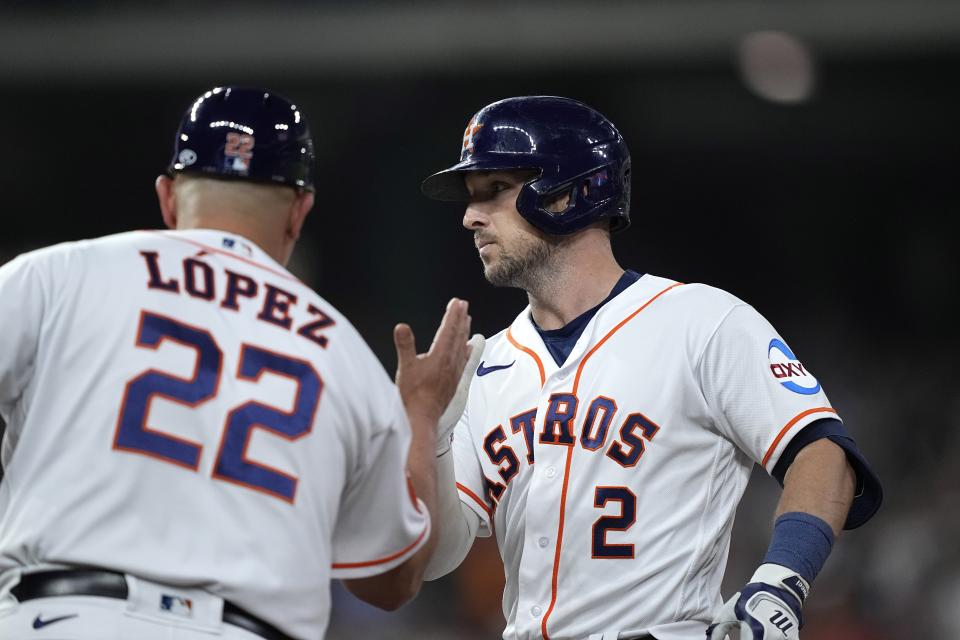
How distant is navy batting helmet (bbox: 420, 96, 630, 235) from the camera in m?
3.70

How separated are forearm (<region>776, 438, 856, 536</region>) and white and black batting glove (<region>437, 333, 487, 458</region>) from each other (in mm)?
849

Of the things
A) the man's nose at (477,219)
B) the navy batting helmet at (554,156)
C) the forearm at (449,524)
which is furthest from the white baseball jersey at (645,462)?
the man's nose at (477,219)

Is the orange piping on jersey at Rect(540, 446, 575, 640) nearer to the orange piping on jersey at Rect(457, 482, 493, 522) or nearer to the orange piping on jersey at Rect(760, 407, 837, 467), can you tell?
the orange piping on jersey at Rect(457, 482, 493, 522)

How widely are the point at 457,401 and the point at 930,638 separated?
19.1 ft

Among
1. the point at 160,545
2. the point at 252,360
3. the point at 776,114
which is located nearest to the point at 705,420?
the point at 252,360

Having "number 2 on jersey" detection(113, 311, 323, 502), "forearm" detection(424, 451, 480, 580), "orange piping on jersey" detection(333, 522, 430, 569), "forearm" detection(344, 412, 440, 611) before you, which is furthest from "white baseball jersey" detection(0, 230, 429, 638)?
"forearm" detection(424, 451, 480, 580)

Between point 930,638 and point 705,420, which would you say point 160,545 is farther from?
point 930,638

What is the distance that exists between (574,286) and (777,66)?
27.6 feet

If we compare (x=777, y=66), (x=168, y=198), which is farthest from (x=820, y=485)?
(x=777, y=66)

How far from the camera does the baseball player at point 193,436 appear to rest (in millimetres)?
2271

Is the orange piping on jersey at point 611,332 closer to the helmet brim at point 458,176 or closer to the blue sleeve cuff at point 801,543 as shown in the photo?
the helmet brim at point 458,176

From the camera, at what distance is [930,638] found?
26.0 ft

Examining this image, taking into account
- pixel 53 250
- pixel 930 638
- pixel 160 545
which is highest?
pixel 53 250

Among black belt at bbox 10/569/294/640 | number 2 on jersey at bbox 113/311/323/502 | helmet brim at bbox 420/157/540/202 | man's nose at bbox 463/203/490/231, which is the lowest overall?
black belt at bbox 10/569/294/640
